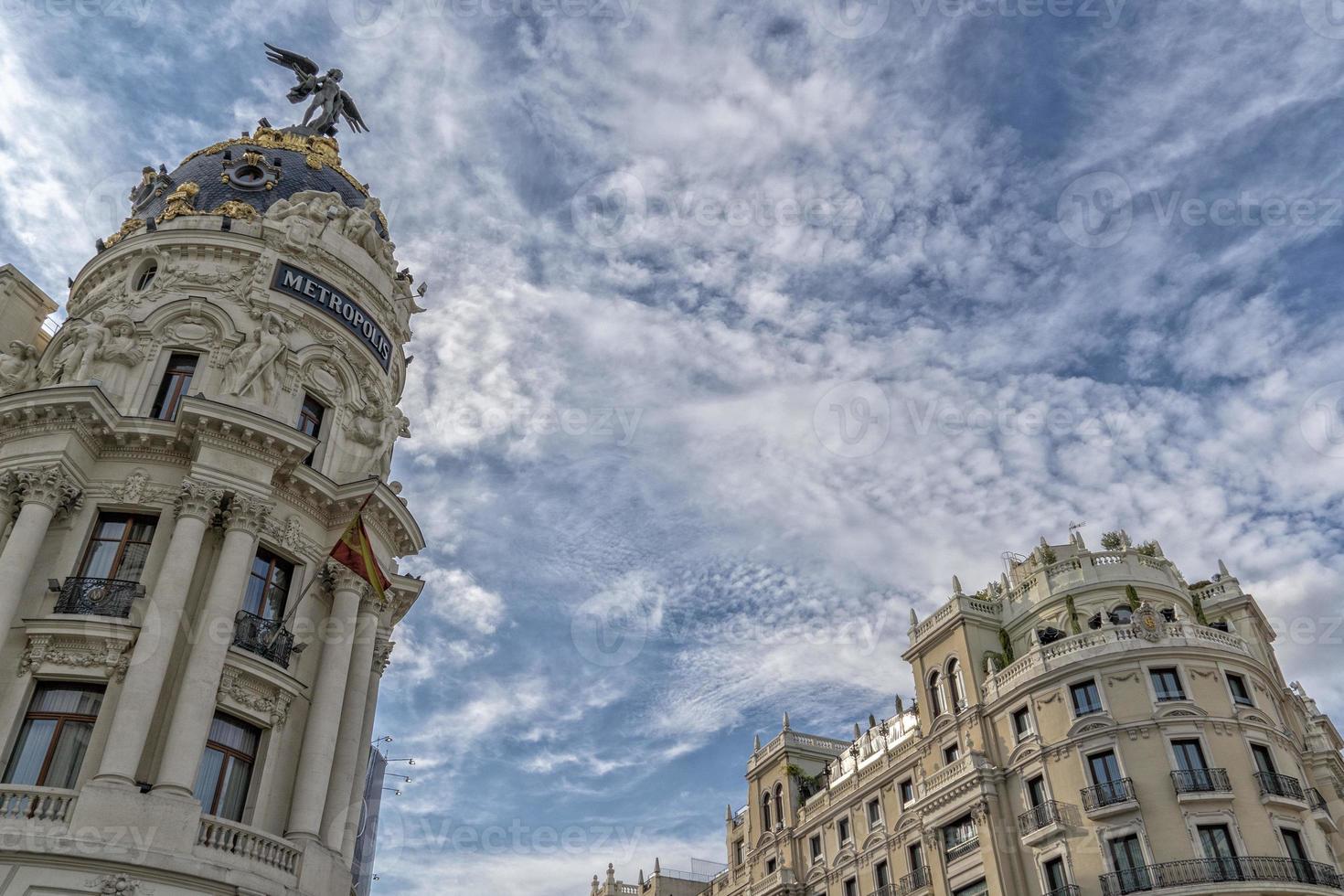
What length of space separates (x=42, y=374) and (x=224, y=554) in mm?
10730

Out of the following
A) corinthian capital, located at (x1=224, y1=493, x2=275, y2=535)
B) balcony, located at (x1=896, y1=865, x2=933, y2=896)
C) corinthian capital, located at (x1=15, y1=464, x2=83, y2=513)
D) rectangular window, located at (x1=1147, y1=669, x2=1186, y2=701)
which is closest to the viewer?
corinthian capital, located at (x1=15, y1=464, x2=83, y2=513)

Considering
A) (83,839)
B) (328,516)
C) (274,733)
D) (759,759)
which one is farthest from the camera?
(759,759)

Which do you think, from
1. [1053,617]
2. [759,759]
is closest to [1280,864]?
[1053,617]

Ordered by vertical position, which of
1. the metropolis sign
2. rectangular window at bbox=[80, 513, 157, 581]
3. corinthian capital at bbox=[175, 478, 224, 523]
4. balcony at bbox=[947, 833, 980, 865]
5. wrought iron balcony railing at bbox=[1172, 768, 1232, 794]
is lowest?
balcony at bbox=[947, 833, 980, 865]

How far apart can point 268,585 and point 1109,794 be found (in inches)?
1329

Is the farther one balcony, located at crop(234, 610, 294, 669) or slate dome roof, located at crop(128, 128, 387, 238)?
slate dome roof, located at crop(128, 128, 387, 238)

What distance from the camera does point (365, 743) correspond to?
3347 centimetres

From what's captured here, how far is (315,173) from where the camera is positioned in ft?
131

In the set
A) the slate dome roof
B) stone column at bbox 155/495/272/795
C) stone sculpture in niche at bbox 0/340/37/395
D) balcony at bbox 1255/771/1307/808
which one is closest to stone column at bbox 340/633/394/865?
stone column at bbox 155/495/272/795

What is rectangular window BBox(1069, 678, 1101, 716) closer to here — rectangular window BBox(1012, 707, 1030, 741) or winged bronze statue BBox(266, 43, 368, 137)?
rectangular window BBox(1012, 707, 1030, 741)

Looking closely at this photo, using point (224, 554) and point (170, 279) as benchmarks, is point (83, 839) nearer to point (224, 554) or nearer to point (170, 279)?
point (224, 554)

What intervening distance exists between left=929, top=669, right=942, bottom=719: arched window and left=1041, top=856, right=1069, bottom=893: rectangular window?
34.0ft

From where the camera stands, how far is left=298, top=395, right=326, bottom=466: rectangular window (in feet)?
110

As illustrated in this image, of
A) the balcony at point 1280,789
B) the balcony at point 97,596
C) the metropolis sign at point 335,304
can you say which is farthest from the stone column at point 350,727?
the balcony at point 1280,789
